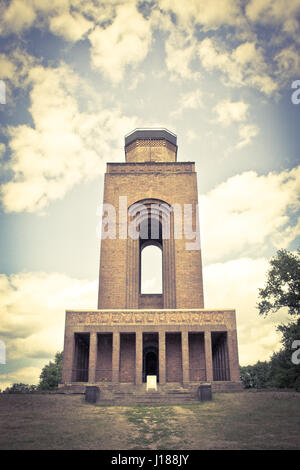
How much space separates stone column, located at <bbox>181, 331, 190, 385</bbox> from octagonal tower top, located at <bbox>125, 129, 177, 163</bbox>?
47.3ft

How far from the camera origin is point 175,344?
2230cm

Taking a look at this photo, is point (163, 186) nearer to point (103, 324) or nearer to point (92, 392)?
point (103, 324)

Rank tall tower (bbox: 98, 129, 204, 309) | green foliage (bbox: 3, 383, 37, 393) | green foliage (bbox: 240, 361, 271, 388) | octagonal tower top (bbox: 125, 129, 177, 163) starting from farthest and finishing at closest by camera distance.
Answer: green foliage (bbox: 240, 361, 271, 388) → octagonal tower top (bbox: 125, 129, 177, 163) → tall tower (bbox: 98, 129, 204, 309) → green foliage (bbox: 3, 383, 37, 393)

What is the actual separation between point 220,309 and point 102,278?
8033 mm

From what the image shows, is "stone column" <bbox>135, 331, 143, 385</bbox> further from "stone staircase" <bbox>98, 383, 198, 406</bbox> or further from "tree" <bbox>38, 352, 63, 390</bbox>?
"tree" <bbox>38, 352, 63, 390</bbox>

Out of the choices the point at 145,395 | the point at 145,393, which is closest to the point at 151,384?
the point at 145,393

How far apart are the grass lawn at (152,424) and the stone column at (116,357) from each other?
4.45 metres

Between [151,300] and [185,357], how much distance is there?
303 inches

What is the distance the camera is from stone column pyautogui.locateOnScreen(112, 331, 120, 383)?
20072mm

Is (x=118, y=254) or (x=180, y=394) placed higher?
(x=118, y=254)

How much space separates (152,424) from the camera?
11273 mm

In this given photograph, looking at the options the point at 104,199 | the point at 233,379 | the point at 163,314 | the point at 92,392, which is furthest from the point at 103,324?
the point at 104,199

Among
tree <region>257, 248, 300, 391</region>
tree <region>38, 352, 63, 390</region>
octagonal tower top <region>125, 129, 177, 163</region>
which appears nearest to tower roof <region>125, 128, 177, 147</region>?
octagonal tower top <region>125, 129, 177, 163</region>

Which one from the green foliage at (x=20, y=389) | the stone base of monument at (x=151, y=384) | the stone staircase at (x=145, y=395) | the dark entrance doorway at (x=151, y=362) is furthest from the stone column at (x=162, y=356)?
the green foliage at (x=20, y=389)
